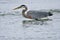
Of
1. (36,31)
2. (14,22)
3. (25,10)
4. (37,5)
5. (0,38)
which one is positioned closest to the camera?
(0,38)

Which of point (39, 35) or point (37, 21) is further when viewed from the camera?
point (37, 21)

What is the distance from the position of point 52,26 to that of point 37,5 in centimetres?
217

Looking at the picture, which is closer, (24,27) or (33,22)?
(24,27)

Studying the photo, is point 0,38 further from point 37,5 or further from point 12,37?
point 37,5

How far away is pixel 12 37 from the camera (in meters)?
4.70

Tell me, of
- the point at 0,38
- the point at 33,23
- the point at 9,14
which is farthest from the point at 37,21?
the point at 0,38

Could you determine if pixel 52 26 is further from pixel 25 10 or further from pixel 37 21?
pixel 25 10

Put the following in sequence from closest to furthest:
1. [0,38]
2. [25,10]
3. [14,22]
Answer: [0,38] < [14,22] < [25,10]

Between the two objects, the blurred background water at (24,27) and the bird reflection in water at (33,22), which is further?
the bird reflection in water at (33,22)

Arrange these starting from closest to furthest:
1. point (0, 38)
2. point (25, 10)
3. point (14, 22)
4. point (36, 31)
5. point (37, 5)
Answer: point (0, 38), point (36, 31), point (14, 22), point (25, 10), point (37, 5)

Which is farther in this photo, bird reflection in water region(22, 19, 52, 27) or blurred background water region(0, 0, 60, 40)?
bird reflection in water region(22, 19, 52, 27)

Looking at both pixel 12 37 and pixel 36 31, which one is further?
pixel 36 31

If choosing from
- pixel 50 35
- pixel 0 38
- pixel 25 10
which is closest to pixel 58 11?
pixel 25 10

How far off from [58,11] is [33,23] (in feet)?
3.89
